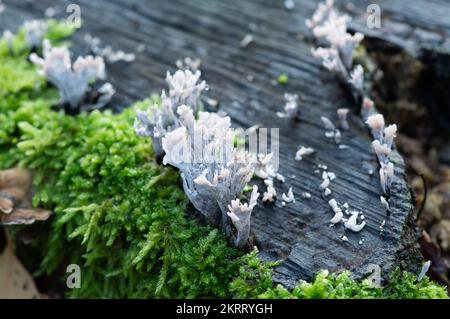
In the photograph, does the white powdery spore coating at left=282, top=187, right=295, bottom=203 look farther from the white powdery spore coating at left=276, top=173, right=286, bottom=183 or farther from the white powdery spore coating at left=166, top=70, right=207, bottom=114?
the white powdery spore coating at left=166, top=70, right=207, bottom=114

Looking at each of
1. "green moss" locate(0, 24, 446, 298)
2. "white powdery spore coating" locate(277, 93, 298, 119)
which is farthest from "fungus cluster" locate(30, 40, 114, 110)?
"white powdery spore coating" locate(277, 93, 298, 119)

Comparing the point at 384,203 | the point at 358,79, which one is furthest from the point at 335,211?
Result: the point at 358,79

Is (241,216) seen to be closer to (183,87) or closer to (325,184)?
(325,184)

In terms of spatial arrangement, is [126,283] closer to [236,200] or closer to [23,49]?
[236,200]

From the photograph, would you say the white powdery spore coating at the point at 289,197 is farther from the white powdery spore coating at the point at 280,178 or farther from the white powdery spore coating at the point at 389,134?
the white powdery spore coating at the point at 389,134

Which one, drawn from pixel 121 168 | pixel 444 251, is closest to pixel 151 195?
pixel 121 168

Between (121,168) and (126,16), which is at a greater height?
(126,16)

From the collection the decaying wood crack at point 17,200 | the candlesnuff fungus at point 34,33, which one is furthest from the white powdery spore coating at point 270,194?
the candlesnuff fungus at point 34,33

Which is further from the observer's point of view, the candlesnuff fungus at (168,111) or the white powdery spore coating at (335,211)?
the candlesnuff fungus at (168,111)
